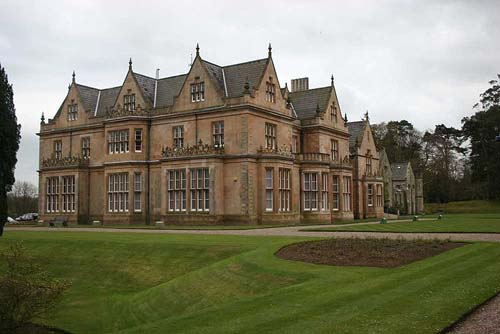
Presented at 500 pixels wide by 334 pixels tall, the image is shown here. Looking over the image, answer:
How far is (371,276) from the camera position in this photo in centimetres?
1479

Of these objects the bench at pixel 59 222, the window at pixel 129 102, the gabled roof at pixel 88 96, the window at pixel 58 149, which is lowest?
the bench at pixel 59 222

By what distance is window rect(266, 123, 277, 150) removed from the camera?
4331 centimetres

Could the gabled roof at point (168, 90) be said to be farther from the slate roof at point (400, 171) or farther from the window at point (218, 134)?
the slate roof at point (400, 171)

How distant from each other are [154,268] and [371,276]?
9.94 m

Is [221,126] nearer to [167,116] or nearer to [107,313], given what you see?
[167,116]

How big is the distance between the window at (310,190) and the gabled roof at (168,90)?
13.5 metres

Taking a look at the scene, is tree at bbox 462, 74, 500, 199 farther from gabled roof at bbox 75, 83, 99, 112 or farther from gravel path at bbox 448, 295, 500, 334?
gravel path at bbox 448, 295, 500, 334

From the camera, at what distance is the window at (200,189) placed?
40906 mm

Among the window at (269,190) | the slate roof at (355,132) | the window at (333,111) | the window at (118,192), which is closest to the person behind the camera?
the window at (269,190)

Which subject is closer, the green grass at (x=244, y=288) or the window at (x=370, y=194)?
the green grass at (x=244, y=288)

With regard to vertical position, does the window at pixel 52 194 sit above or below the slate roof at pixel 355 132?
below

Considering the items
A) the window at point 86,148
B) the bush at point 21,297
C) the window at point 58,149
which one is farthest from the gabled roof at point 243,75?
the bush at point 21,297

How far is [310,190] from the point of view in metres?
46.2

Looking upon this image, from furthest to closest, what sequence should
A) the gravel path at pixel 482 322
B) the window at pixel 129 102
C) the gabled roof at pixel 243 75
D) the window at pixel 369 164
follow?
the window at pixel 369 164 → the window at pixel 129 102 → the gabled roof at pixel 243 75 → the gravel path at pixel 482 322
